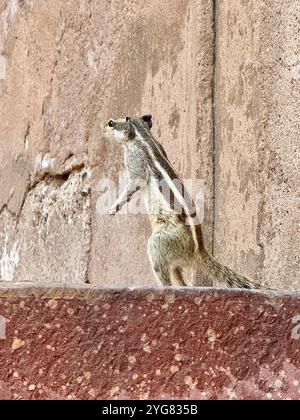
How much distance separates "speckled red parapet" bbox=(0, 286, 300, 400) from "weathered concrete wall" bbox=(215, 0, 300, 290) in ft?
3.57

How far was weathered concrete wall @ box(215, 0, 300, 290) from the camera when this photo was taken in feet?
13.2

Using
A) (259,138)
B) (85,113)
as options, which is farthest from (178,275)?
(85,113)

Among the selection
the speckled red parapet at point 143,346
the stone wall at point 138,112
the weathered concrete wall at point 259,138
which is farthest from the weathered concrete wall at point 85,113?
the speckled red parapet at point 143,346

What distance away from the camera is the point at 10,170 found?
7.24m

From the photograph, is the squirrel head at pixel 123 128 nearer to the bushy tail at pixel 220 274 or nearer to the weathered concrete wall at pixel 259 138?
the weathered concrete wall at pixel 259 138

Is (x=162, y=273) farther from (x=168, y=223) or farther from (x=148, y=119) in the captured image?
(x=148, y=119)

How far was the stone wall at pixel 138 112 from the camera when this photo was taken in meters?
4.12

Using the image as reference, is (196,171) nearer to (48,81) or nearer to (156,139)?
(156,139)

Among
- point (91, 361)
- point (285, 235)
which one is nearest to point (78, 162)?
point (285, 235)

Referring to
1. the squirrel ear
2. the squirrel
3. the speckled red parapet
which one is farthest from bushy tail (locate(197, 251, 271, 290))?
the speckled red parapet

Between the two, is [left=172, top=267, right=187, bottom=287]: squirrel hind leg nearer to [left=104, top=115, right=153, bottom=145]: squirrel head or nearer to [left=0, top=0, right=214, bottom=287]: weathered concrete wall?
[left=0, top=0, right=214, bottom=287]: weathered concrete wall

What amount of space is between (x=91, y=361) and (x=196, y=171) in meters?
1.85

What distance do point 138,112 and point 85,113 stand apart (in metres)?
0.69

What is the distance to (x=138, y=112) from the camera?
5.38 metres
